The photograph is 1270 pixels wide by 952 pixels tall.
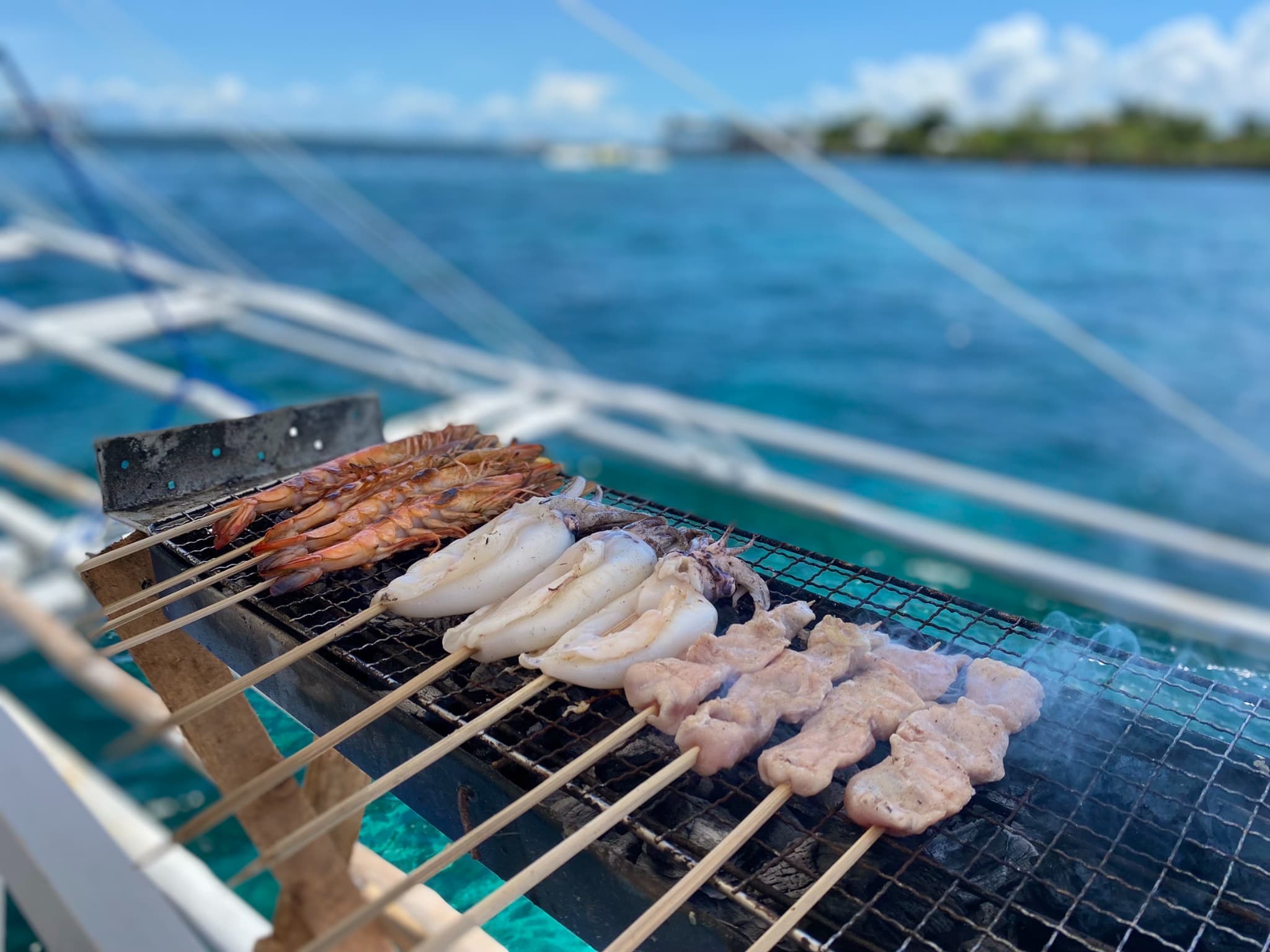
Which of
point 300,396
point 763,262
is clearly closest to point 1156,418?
point 300,396

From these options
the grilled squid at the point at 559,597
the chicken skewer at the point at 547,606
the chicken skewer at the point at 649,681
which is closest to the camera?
the chicken skewer at the point at 649,681

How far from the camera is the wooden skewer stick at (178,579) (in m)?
2.78

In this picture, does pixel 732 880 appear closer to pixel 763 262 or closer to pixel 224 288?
pixel 224 288

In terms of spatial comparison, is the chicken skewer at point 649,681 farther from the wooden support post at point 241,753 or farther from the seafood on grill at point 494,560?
the seafood on grill at point 494,560

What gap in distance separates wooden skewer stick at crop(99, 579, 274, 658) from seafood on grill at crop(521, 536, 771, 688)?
1.01m

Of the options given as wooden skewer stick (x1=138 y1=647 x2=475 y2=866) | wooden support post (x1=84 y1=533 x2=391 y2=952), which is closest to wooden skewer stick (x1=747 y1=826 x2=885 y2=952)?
wooden support post (x1=84 y1=533 x2=391 y2=952)

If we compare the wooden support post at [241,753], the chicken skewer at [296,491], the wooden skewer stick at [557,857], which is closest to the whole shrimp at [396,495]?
the chicken skewer at [296,491]

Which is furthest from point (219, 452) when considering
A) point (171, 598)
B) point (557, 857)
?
point (557, 857)

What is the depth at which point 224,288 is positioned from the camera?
11.4m

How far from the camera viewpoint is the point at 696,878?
187 cm

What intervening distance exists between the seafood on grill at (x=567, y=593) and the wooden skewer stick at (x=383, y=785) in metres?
0.17

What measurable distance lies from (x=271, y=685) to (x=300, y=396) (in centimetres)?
1890

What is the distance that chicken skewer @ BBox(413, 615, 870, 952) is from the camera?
1.72 meters

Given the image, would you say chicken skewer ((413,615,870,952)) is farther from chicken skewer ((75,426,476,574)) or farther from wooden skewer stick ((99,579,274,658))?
chicken skewer ((75,426,476,574))
